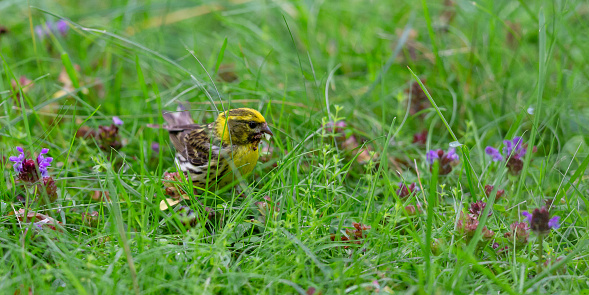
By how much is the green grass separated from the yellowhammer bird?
116 millimetres

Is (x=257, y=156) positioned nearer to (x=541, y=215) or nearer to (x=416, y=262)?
(x=416, y=262)

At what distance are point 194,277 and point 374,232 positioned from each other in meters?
0.96

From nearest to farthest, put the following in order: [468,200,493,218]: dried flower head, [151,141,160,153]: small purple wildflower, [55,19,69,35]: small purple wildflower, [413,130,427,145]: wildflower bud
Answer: [468,200,493,218]: dried flower head, [151,141,160,153]: small purple wildflower, [413,130,427,145]: wildflower bud, [55,19,69,35]: small purple wildflower

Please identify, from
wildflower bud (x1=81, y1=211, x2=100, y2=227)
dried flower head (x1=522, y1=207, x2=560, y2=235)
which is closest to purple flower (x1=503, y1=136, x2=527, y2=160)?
dried flower head (x1=522, y1=207, x2=560, y2=235)

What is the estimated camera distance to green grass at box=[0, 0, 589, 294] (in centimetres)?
264

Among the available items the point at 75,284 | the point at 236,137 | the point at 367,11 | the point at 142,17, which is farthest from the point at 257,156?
the point at 142,17

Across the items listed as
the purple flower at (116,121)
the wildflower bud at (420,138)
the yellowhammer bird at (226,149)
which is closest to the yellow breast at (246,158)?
the yellowhammer bird at (226,149)

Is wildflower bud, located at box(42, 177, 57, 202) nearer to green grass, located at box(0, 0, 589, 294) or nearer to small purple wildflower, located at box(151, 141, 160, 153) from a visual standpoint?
green grass, located at box(0, 0, 589, 294)

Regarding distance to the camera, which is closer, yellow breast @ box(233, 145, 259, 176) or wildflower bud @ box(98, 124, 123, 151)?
yellow breast @ box(233, 145, 259, 176)

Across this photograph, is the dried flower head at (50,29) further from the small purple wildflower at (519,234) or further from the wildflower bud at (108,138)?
the small purple wildflower at (519,234)

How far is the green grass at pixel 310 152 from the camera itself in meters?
2.64

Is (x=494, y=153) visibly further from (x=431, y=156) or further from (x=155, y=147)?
(x=155, y=147)

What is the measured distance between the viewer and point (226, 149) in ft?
12.8

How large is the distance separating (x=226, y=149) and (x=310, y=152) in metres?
0.72
